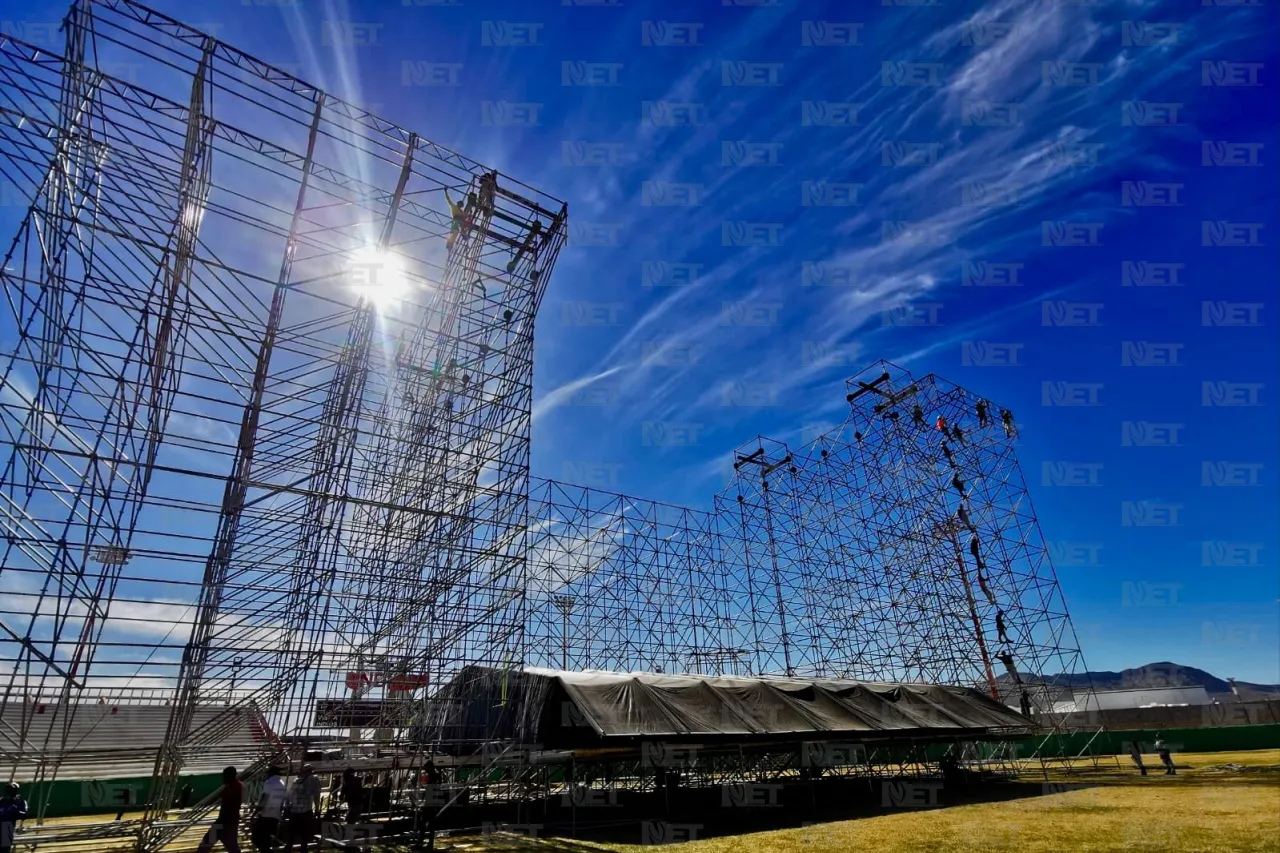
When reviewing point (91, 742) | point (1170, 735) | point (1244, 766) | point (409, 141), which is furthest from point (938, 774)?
point (91, 742)

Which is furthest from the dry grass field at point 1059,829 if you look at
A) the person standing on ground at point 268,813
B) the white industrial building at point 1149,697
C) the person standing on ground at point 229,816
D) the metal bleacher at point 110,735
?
the white industrial building at point 1149,697

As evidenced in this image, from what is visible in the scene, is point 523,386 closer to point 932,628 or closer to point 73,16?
point 73,16

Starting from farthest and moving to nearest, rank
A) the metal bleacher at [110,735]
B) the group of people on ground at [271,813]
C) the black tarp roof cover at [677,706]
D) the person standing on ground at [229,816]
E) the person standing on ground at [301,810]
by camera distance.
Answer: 1. the metal bleacher at [110,735]
2. the black tarp roof cover at [677,706]
3. the person standing on ground at [301,810]
4. the group of people on ground at [271,813]
5. the person standing on ground at [229,816]

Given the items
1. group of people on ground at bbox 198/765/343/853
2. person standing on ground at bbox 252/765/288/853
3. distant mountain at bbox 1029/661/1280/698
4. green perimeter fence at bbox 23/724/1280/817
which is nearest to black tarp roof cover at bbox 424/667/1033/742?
group of people on ground at bbox 198/765/343/853

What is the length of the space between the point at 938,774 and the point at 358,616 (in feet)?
64.2

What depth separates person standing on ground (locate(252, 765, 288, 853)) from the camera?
8422 millimetres

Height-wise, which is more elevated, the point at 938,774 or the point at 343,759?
the point at 343,759

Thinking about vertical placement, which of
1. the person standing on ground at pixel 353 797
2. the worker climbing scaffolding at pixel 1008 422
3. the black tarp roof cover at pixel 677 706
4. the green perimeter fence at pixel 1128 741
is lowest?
the green perimeter fence at pixel 1128 741

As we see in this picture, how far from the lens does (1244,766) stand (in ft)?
59.6

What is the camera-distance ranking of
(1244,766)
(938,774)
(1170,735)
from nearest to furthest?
1. (1244,766)
2. (938,774)
3. (1170,735)

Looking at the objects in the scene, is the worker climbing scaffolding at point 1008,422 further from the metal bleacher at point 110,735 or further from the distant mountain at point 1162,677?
the distant mountain at point 1162,677

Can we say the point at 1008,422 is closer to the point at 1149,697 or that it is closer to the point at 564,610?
the point at 564,610

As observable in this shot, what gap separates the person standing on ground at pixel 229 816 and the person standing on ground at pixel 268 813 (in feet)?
0.88

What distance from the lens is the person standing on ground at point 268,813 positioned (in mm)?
8422
